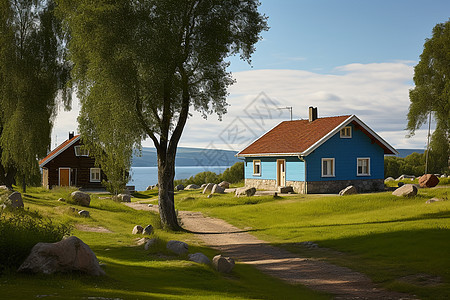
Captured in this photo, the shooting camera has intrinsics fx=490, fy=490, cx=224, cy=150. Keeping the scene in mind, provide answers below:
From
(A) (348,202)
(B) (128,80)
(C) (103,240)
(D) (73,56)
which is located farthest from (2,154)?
(A) (348,202)

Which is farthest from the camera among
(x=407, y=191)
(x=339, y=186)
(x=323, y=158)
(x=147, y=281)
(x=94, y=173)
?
(x=94, y=173)

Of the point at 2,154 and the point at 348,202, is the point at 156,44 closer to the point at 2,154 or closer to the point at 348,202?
the point at 348,202

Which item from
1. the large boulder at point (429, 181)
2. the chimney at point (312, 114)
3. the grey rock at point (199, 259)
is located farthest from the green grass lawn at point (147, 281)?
the chimney at point (312, 114)

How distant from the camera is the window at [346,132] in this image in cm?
4400

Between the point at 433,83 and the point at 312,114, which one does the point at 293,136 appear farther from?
the point at 433,83

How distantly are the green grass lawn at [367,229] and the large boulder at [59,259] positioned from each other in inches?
331

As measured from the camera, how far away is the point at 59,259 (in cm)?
1132

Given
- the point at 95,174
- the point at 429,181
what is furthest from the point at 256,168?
the point at 95,174

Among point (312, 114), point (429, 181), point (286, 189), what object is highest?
point (312, 114)

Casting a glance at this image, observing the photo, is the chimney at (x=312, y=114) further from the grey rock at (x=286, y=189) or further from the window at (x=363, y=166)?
the grey rock at (x=286, y=189)

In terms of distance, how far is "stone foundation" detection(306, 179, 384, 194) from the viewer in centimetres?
4188

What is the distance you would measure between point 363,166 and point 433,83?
16291 millimetres

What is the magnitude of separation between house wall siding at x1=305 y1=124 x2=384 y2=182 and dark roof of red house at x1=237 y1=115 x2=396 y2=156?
0.73 m

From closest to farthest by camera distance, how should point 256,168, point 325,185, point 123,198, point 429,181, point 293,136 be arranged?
1. point 429,181
2. point 325,185
3. point 123,198
4. point 293,136
5. point 256,168
